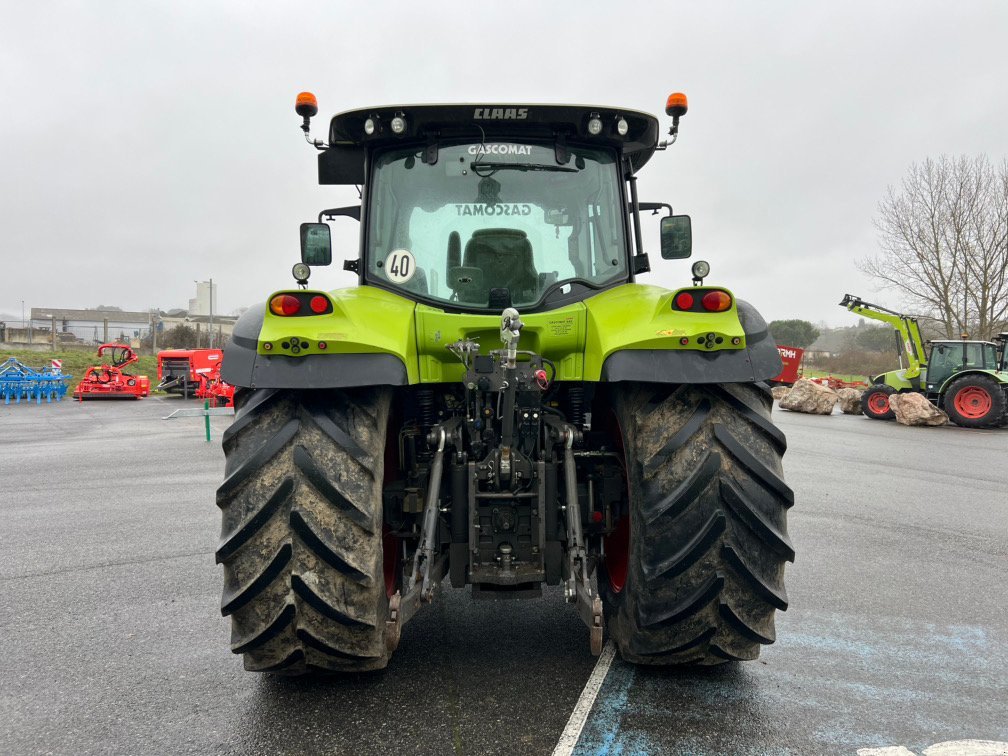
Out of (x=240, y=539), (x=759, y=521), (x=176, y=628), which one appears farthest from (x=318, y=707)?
(x=759, y=521)

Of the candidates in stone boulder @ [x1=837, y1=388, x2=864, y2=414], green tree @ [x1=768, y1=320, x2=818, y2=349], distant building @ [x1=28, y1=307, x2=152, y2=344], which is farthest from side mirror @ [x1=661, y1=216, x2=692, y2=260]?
green tree @ [x1=768, y1=320, x2=818, y2=349]

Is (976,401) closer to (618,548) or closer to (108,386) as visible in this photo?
(618,548)

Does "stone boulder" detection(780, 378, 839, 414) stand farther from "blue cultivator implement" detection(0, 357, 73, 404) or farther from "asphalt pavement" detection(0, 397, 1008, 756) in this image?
"blue cultivator implement" detection(0, 357, 73, 404)

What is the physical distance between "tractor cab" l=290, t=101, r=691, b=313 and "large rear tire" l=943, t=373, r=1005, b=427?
1688cm

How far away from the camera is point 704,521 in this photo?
100 inches

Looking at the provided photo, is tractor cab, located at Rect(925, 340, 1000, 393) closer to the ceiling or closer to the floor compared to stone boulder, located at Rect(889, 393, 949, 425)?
closer to the ceiling

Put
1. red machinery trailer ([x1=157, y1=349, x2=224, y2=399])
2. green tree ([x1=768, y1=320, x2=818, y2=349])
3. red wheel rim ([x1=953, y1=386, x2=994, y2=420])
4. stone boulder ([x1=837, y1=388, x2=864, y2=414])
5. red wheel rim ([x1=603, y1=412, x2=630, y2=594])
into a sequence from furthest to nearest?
green tree ([x1=768, y1=320, x2=818, y2=349]) < stone boulder ([x1=837, y1=388, x2=864, y2=414]) < red machinery trailer ([x1=157, y1=349, x2=224, y2=399]) < red wheel rim ([x1=953, y1=386, x2=994, y2=420]) < red wheel rim ([x1=603, y1=412, x2=630, y2=594])

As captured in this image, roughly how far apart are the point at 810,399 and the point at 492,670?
18759mm

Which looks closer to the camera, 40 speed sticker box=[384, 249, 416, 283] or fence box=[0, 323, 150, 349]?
40 speed sticker box=[384, 249, 416, 283]

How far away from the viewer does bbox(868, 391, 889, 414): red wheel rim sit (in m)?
18.5

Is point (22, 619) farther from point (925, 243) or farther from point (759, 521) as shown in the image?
point (925, 243)

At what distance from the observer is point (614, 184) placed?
11.7 ft

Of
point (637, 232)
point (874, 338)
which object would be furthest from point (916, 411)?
point (874, 338)

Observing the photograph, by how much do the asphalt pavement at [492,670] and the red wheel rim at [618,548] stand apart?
35cm
